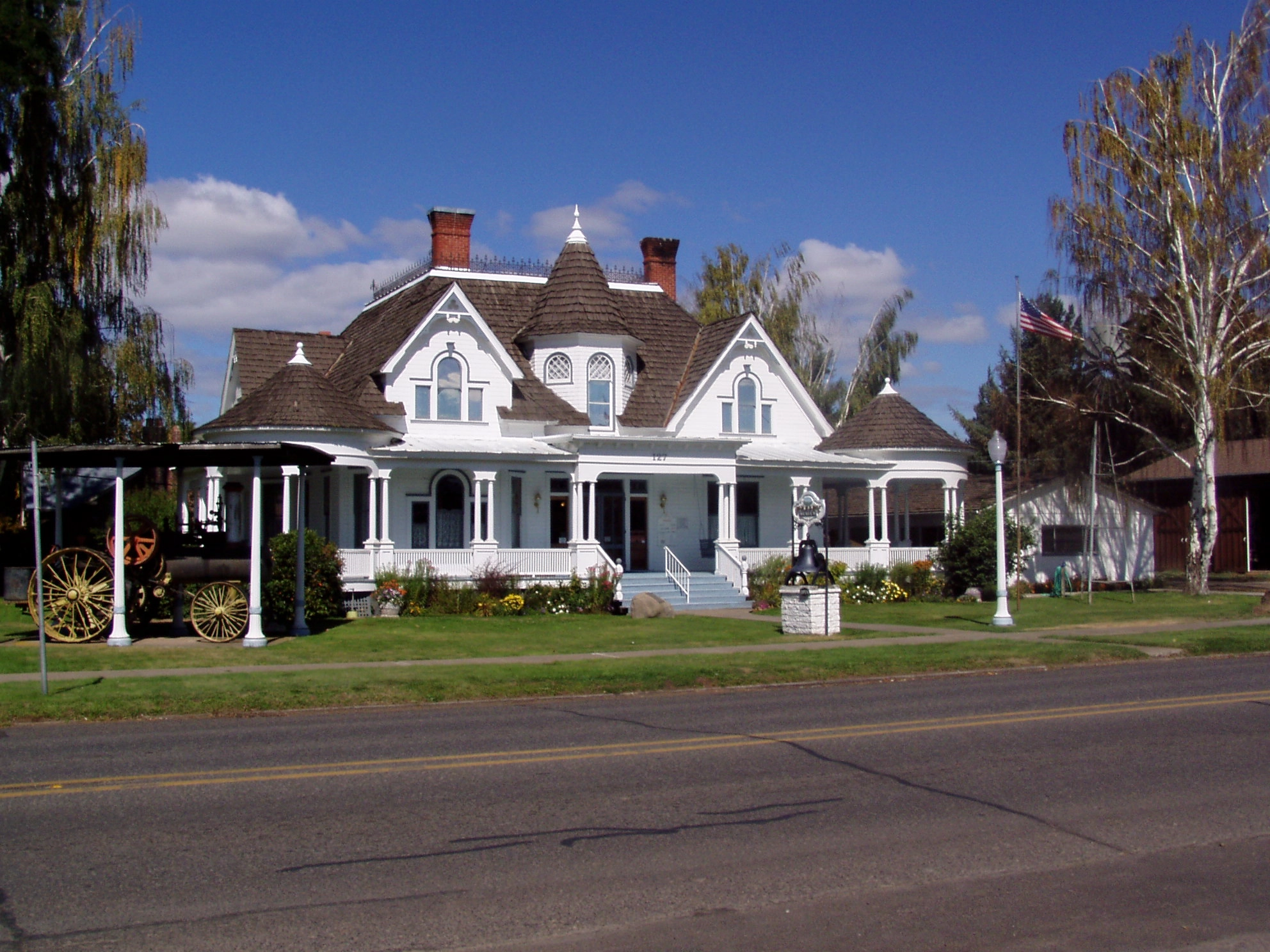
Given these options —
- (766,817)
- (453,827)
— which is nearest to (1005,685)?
(766,817)

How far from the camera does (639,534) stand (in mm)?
34594

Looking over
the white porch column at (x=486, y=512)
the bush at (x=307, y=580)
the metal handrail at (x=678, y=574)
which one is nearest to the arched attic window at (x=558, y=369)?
the white porch column at (x=486, y=512)

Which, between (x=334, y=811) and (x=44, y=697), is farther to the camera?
(x=44, y=697)

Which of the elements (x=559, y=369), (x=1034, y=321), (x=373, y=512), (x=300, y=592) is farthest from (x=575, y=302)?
(x=300, y=592)

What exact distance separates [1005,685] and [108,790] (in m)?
11.2

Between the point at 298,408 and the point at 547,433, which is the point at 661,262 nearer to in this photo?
the point at 547,433

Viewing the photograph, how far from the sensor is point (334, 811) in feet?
27.8

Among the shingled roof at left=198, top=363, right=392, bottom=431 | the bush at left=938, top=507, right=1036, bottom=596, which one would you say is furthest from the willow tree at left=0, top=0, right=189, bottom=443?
the bush at left=938, top=507, right=1036, bottom=596

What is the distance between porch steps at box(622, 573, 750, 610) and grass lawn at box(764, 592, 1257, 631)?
157cm

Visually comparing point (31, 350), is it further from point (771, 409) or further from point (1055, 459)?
point (1055, 459)

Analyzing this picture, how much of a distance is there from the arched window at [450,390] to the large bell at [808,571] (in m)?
11.9

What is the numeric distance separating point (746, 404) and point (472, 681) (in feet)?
69.1

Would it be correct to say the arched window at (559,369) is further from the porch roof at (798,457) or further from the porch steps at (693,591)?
the porch steps at (693,591)

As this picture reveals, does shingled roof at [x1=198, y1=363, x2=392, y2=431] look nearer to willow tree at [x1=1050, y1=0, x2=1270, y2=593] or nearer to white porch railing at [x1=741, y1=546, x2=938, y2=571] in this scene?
white porch railing at [x1=741, y1=546, x2=938, y2=571]
